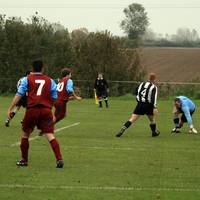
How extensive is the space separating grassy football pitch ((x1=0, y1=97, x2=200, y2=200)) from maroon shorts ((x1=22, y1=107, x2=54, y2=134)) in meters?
0.69

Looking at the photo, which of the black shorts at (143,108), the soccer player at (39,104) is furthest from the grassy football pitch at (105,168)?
the black shorts at (143,108)

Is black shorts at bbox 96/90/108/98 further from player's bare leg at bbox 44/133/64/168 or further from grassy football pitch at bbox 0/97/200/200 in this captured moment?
player's bare leg at bbox 44/133/64/168

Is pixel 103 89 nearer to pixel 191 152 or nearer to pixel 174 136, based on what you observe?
pixel 174 136

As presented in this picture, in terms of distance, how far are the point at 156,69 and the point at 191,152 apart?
5313 cm

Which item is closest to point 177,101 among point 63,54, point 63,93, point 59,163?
point 63,93

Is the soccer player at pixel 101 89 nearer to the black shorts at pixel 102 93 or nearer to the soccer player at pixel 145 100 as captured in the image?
the black shorts at pixel 102 93

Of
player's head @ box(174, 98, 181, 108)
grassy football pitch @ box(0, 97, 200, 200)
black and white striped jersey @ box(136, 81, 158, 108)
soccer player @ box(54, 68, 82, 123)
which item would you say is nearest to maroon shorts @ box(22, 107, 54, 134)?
grassy football pitch @ box(0, 97, 200, 200)

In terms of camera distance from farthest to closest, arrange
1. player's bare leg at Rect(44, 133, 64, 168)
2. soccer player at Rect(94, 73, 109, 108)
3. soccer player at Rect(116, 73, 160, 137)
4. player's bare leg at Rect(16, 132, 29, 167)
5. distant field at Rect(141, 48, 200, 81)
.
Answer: distant field at Rect(141, 48, 200, 81) → soccer player at Rect(94, 73, 109, 108) → soccer player at Rect(116, 73, 160, 137) → player's bare leg at Rect(16, 132, 29, 167) → player's bare leg at Rect(44, 133, 64, 168)

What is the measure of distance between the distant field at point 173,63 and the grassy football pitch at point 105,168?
41.1 m

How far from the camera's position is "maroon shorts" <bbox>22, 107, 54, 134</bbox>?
37.3 ft

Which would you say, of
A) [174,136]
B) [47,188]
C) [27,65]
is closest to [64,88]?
[174,136]

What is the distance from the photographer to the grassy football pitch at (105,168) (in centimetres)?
921

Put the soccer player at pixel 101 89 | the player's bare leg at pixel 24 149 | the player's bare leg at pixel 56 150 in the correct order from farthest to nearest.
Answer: the soccer player at pixel 101 89
the player's bare leg at pixel 24 149
the player's bare leg at pixel 56 150

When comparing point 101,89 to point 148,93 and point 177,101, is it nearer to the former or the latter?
point 177,101
